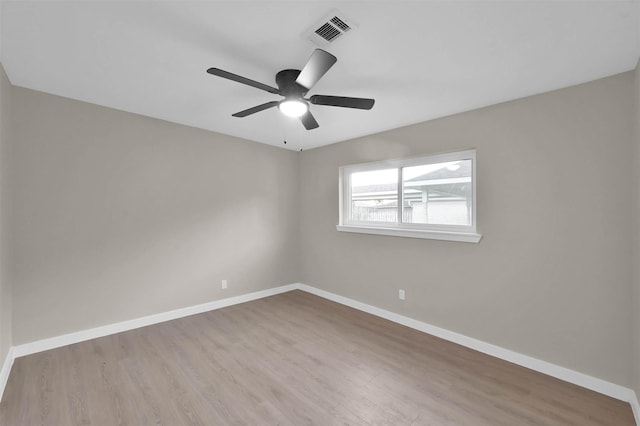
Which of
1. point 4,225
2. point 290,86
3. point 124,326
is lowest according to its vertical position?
point 124,326

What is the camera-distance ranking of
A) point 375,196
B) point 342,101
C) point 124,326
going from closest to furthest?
1. point 342,101
2. point 124,326
3. point 375,196

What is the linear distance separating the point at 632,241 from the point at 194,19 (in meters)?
3.25

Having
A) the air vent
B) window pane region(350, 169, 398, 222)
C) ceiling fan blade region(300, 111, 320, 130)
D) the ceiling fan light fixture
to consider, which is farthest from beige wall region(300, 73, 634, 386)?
the air vent

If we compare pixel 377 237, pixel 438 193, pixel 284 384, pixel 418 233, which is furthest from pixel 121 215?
pixel 438 193

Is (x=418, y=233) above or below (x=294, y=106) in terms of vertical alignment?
below

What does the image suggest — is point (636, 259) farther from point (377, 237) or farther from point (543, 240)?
point (377, 237)

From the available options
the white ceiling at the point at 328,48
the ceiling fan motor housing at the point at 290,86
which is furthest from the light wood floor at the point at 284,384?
the white ceiling at the point at 328,48

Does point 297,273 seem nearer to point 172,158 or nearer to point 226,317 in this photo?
point 226,317

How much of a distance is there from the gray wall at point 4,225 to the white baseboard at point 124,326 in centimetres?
22

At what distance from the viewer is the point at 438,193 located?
308 centimetres

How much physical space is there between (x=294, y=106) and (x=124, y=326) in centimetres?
298

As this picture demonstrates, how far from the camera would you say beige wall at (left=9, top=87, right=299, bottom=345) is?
8.15 ft

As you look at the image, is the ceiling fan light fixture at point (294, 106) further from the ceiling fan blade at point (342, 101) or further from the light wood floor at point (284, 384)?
the light wood floor at point (284, 384)

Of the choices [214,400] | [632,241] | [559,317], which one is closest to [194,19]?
[214,400]
